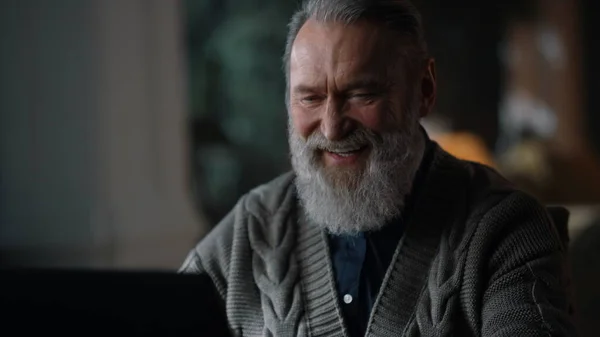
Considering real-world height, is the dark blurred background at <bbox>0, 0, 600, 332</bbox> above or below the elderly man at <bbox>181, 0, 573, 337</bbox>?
below

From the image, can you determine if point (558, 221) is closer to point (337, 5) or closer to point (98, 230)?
point (337, 5)

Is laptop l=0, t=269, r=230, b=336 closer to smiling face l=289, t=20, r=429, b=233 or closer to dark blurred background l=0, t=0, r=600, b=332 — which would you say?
smiling face l=289, t=20, r=429, b=233

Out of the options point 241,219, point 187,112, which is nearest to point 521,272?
point 241,219

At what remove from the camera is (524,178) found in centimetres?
568

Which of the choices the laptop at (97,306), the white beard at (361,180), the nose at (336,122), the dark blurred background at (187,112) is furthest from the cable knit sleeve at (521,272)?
the dark blurred background at (187,112)

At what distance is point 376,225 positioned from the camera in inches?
66.8

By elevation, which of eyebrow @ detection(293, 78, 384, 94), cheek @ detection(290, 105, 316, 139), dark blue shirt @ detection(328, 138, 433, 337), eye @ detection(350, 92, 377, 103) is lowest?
dark blue shirt @ detection(328, 138, 433, 337)

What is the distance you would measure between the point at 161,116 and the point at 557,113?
2712 millimetres

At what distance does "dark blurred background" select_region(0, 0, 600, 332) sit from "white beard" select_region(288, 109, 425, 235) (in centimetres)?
155

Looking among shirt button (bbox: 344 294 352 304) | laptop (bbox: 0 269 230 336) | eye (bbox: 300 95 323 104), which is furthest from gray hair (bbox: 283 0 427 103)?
laptop (bbox: 0 269 230 336)

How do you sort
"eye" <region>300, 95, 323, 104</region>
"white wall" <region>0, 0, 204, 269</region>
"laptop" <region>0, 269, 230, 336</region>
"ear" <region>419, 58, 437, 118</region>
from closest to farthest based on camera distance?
1. "laptop" <region>0, 269, 230, 336</region>
2. "eye" <region>300, 95, 323, 104</region>
3. "ear" <region>419, 58, 437, 118</region>
4. "white wall" <region>0, 0, 204, 269</region>

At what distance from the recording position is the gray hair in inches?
61.9

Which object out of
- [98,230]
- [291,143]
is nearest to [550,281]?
[291,143]

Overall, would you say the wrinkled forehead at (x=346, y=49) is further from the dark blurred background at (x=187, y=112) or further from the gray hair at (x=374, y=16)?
the dark blurred background at (x=187, y=112)
